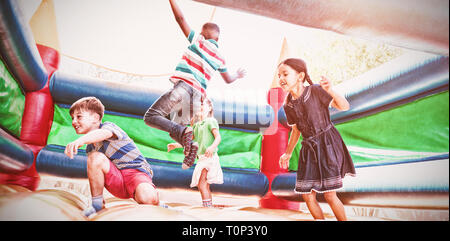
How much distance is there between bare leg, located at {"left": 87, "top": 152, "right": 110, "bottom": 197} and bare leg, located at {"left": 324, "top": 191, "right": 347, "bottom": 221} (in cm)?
113

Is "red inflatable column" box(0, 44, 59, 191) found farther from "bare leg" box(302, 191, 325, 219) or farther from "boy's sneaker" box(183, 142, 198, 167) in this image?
"bare leg" box(302, 191, 325, 219)

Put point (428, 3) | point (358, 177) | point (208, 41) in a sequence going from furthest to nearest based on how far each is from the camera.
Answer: point (208, 41)
point (358, 177)
point (428, 3)

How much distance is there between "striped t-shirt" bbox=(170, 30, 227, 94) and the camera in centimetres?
177

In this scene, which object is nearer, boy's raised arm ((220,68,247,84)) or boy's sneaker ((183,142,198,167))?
boy's sneaker ((183,142,198,167))

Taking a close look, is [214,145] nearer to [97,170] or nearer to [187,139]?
[187,139]

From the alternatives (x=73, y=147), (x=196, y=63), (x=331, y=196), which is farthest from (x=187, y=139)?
(x=331, y=196)

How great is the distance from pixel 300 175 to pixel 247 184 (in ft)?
0.97

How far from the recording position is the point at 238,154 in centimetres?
182

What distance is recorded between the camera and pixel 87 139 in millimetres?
1561

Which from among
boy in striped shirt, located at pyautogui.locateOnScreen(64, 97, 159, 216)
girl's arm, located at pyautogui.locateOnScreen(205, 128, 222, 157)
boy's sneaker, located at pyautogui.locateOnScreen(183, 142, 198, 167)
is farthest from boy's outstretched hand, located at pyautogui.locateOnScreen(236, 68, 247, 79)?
boy in striped shirt, located at pyautogui.locateOnScreen(64, 97, 159, 216)

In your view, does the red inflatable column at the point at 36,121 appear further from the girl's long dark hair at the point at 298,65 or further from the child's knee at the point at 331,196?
the child's knee at the point at 331,196
